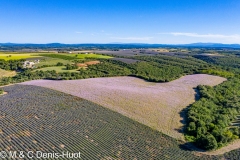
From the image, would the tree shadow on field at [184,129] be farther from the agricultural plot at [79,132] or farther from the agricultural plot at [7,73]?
the agricultural plot at [7,73]

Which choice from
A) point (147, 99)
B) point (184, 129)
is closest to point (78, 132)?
point (184, 129)

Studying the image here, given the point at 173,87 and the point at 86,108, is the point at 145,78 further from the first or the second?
the point at 86,108

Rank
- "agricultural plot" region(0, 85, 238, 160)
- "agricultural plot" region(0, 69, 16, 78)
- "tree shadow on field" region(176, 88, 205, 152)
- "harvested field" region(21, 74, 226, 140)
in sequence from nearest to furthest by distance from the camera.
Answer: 1. "agricultural plot" region(0, 85, 238, 160)
2. "tree shadow on field" region(176, 88, 205, 152)
3. "harvested field" region(21, 74, 226, 140)
4. "agricultural plot" region(0, 69, 16, 78)

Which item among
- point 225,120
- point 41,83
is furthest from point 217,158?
point 41,83

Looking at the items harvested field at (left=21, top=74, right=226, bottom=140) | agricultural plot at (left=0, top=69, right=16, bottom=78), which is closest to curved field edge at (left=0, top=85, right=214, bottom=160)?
harvested field at (left=21, top=74, right=226, bottom=140)

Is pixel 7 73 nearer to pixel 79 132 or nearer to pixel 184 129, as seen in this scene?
pixel 79 132

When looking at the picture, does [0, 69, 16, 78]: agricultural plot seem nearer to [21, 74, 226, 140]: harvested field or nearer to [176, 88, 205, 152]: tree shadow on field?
[21, 74, 226, 140]: harvested field
